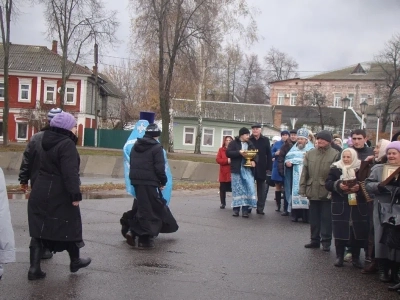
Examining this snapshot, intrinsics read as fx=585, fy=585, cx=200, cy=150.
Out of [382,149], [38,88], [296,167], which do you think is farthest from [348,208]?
[38,88]

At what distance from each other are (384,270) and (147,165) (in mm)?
3585

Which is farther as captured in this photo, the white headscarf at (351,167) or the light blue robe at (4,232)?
the white headscarf at (351,167)

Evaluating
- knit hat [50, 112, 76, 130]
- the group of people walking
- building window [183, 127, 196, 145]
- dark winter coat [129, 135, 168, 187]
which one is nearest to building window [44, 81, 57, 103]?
building window [183, 127, 196, 145]

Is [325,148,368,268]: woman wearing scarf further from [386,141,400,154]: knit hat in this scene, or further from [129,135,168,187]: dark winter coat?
[129,135,168,187]: dark winter coat

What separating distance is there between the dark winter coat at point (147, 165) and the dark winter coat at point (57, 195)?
2.00 meters

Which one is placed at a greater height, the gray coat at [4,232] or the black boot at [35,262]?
the gray coat at [4,232]

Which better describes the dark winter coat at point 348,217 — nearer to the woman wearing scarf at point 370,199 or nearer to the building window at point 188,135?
the woman wearing scarf at point 370,199

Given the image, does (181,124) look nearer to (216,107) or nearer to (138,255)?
(216,107)

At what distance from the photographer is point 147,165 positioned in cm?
863

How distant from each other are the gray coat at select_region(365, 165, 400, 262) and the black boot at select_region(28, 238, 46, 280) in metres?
3.97

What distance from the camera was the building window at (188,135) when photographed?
2292 inches

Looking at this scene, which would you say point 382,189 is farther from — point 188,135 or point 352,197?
point 188,135

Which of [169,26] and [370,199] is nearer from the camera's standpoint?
[370,199]

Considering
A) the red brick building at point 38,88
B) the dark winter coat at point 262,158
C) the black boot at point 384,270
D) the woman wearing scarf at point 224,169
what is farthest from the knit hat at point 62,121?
the red brick building at point 38,88
